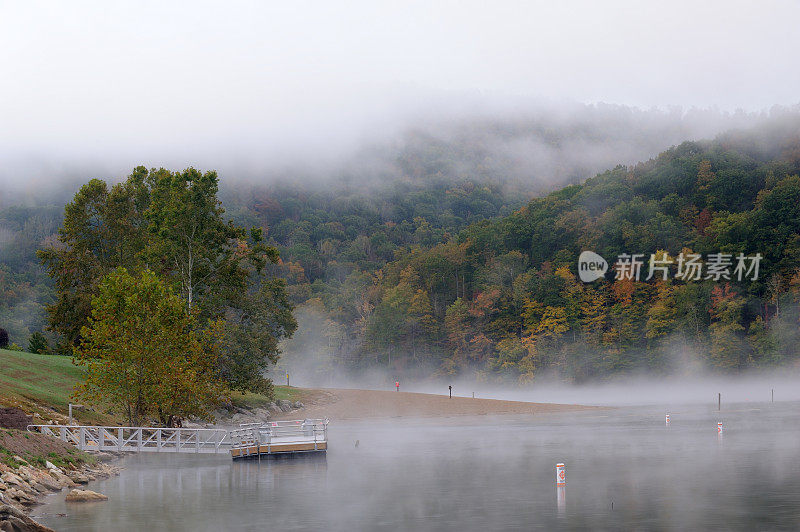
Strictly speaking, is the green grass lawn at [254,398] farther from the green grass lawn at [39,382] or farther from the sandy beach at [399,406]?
the green grass lawn at [39,382]

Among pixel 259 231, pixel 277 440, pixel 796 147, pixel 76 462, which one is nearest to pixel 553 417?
pixel 259 231

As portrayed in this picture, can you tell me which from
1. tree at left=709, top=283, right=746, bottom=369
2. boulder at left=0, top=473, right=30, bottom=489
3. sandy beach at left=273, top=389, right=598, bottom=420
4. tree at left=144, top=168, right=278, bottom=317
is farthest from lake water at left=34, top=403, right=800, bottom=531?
tree at left=709, top=283, right=746, bottom=369

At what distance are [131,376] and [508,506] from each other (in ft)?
94.9

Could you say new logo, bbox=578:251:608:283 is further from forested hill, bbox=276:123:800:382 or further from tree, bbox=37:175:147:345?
tree, bbox=37:175:147:345

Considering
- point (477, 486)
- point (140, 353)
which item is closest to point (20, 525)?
point (477, 486)

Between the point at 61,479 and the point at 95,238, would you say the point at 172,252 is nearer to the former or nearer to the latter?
the point at 95,238

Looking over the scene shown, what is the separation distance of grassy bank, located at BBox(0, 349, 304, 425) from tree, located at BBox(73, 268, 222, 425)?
168 cm

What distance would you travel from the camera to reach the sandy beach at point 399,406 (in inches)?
3959

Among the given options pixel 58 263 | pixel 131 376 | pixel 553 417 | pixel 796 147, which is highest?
pixel 796 147

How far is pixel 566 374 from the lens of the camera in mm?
147500

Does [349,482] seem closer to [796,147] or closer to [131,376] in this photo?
[131,376]

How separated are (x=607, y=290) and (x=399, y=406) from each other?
60.9m

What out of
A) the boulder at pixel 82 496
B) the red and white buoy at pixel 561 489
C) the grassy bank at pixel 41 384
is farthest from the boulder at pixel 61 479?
A: the red and white buoy at pixel 561 489

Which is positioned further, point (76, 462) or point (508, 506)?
point (76, 462)
